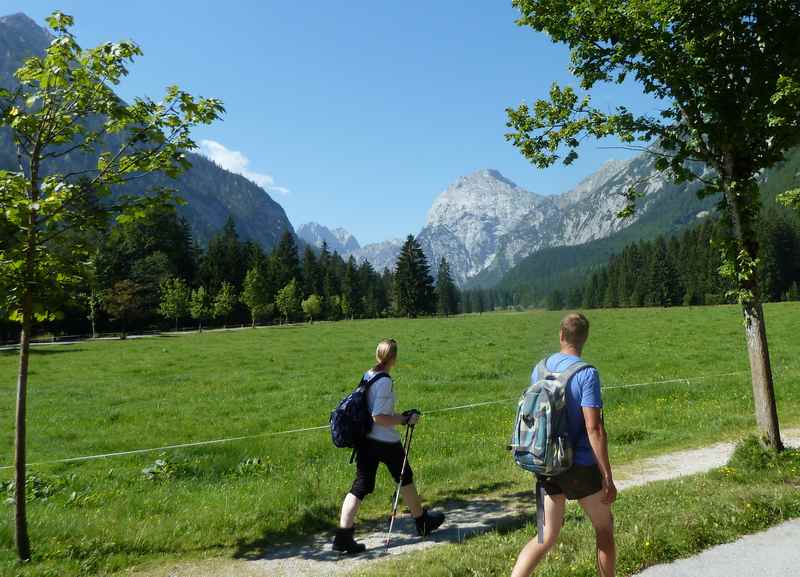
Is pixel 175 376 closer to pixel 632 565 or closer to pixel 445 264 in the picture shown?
pixel 632 565

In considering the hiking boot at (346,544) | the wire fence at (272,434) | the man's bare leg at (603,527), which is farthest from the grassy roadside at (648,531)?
the wire fence at (272,434)

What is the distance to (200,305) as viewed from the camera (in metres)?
82.8

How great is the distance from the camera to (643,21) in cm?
825

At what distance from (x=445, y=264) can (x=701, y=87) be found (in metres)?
131

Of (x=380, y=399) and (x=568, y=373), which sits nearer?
(x=568, y=373)

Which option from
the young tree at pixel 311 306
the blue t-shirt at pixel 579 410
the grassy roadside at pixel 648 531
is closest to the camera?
the blue t-shirt at pixel 579 410

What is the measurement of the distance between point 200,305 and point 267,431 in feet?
241

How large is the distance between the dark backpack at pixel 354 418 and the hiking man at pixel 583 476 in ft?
8.47

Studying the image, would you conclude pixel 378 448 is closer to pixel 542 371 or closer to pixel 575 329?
pixel 542 371

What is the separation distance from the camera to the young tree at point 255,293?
87.1 metres

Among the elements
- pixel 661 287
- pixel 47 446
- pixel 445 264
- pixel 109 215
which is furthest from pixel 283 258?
pixel 109 215

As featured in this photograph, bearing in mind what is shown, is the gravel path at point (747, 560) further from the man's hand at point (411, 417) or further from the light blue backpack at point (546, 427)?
the man's hand at point (411, 417)

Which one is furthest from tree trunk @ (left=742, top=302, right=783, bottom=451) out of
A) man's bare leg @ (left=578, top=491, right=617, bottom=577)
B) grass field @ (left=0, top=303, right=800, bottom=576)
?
man's bare leg @ (left=578, top=491, right=617, bottom=577)

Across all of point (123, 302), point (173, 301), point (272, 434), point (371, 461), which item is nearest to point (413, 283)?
point (173, 301)
